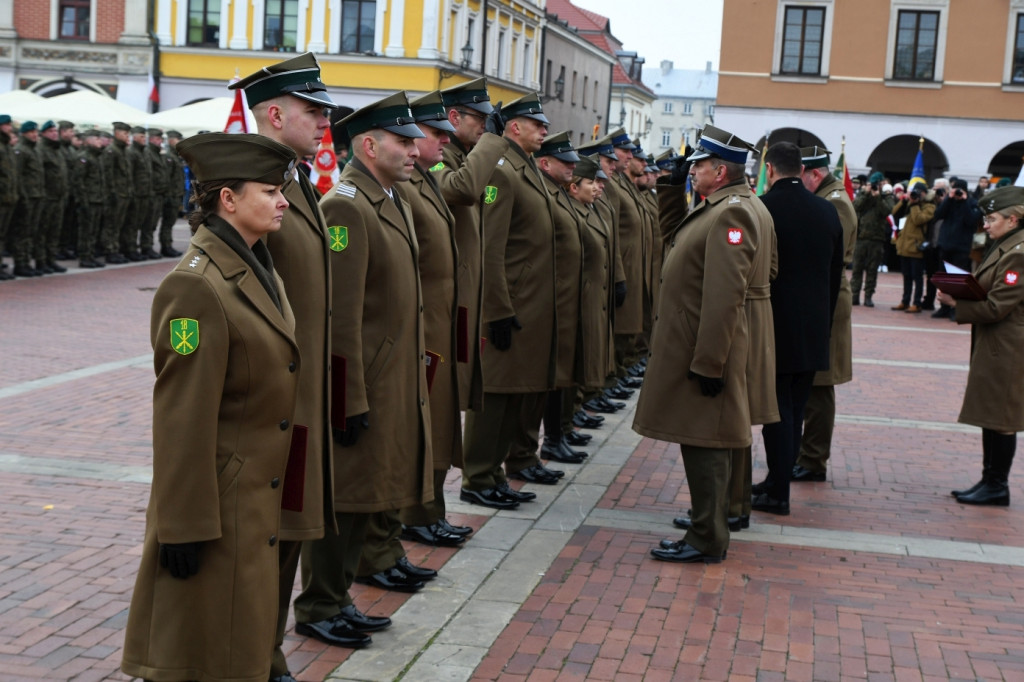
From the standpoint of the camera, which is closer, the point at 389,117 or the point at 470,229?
the point at 389,117

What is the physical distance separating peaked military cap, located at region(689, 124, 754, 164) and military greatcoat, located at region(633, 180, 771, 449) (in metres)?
0.14

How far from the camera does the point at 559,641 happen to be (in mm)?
5145

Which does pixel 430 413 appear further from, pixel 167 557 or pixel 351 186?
pixel 167 557

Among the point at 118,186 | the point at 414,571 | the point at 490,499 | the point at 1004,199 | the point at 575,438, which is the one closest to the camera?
the point at 414,571

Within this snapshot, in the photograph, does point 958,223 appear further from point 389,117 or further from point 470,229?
point 389,117

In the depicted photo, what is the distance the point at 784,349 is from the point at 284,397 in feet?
13.5

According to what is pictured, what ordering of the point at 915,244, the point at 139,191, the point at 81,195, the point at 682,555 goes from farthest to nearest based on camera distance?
the point at 139,191
the point at 915,244
the point at 81,195
the point at 682,555

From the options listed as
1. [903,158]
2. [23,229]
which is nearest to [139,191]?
[23,229]

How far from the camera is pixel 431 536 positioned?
21.0 feet

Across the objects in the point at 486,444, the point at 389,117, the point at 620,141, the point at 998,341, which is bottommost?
the point at 486,444

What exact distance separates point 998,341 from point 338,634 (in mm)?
4818

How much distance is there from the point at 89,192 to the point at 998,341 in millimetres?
15133

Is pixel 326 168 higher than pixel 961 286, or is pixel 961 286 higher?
pixel 326 168

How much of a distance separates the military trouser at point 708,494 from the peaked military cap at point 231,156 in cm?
328
